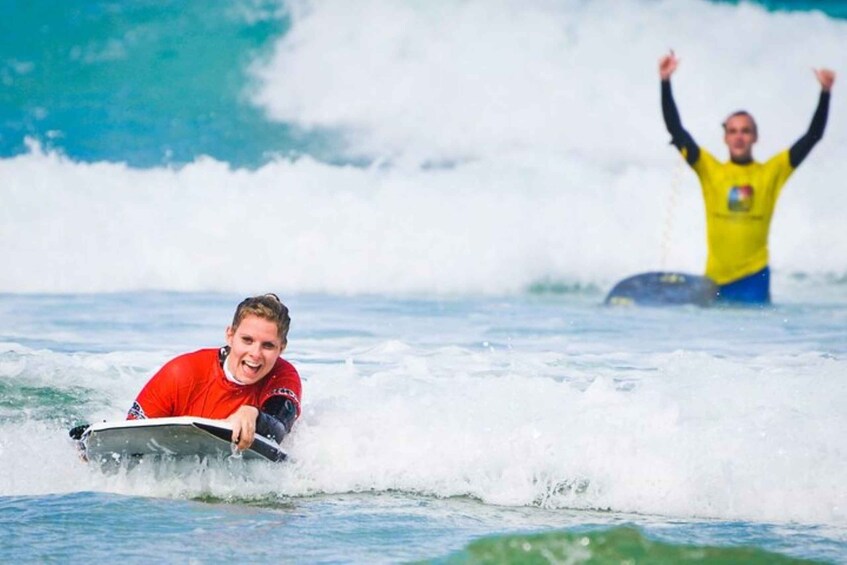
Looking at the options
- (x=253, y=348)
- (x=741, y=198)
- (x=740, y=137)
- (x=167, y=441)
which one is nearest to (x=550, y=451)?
(x=253, y=348)

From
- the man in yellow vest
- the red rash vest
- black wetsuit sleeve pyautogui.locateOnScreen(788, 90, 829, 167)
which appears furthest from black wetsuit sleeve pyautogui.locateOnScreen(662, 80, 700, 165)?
the red rash vest

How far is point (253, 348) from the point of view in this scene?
298 cm

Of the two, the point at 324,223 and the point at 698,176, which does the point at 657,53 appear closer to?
the point at 698,176

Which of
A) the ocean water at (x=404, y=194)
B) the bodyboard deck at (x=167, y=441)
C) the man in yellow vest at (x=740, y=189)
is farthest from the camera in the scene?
the man in yellow vest at (x=740, y=189)

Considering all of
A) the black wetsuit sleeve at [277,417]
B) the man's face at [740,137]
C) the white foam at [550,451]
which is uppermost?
the man's face at [740,137]

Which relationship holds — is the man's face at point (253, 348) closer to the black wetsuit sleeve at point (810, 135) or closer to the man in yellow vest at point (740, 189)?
the man in yellow vest at point (740, 189)

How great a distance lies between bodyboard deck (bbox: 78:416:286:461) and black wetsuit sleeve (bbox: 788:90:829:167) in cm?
335

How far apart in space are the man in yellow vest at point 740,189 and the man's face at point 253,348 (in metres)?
2.95

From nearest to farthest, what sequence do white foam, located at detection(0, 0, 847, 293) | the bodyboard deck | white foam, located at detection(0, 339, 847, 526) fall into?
the bodyboard deck < white foam, located at detection(0, 339, 847, 526) < white foam, located at detection(0, 0, 847, 293)

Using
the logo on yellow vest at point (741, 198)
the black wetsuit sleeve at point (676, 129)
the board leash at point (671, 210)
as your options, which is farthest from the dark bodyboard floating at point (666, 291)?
the black wetsuit sleeve at point (676, 129)

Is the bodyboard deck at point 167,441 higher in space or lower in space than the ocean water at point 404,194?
lower

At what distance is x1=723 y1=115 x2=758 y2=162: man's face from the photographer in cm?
547

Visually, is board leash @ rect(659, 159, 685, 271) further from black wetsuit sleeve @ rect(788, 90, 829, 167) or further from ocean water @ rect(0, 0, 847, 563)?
black wetsuit sleeve @ rect(788, 90, 829, 167)

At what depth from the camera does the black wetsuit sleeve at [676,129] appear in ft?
17.8
